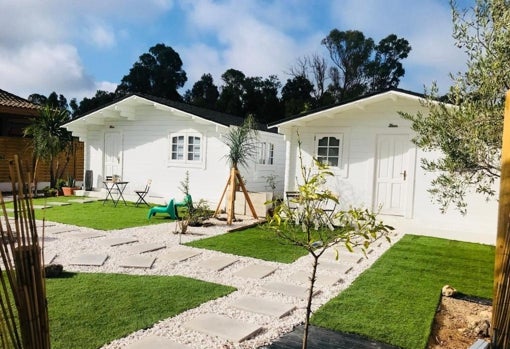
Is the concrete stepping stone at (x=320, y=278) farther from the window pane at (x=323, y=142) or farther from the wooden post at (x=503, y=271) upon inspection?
the window pane at (x=323, y=142)

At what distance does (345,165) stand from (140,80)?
107 ft

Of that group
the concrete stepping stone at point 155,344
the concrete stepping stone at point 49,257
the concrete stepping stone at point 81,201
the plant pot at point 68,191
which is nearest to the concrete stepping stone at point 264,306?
the concrete stepping stone at point 155,344

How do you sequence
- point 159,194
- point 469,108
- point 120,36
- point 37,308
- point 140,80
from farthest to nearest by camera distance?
1. point 140,80
2. point 159,194
3. point 120,36
4. point 469,108
5. point 37,308

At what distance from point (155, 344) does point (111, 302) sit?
1139 millimetres

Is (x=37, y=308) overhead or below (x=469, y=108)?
below

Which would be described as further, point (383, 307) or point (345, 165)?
point (345, 165)

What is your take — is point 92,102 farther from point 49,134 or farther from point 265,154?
point 265,154

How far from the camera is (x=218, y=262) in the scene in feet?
19.4

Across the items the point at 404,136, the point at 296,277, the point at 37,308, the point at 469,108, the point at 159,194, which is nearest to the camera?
the point at 37,308

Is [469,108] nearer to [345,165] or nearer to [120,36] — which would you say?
[345,165]

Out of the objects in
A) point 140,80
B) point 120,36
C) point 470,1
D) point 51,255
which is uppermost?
point 140,80

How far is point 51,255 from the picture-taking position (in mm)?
5941

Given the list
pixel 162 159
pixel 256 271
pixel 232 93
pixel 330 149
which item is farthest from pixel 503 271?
pixel 232 93

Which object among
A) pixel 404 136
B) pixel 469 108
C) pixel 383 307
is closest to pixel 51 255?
pixel 383 307
